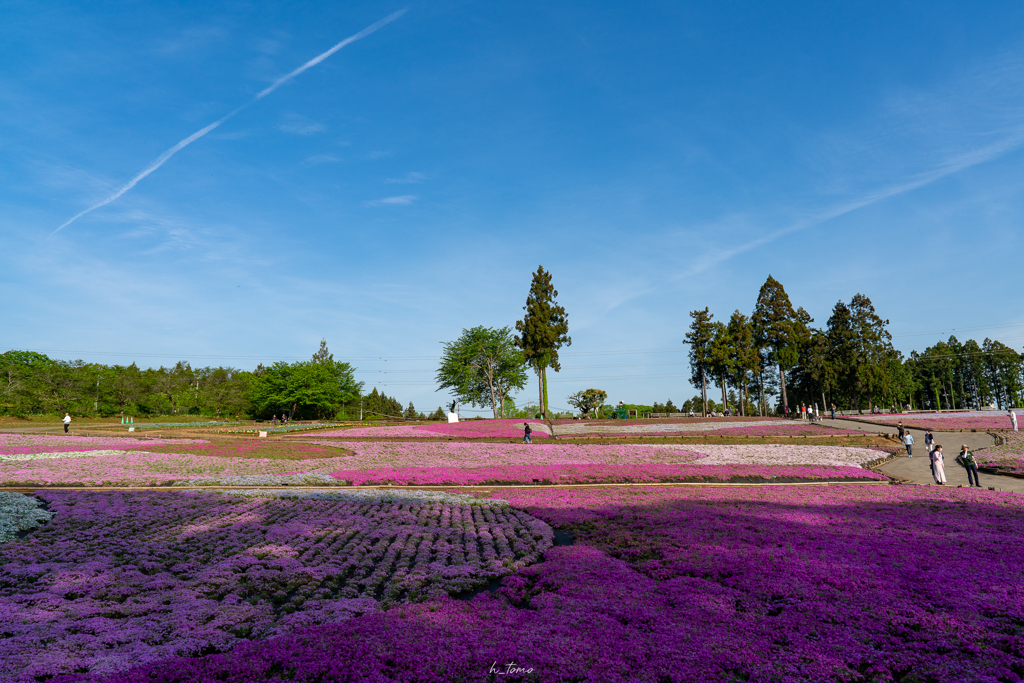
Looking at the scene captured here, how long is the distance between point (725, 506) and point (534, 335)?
5212cm

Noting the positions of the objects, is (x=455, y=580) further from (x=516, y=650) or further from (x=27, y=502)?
(x=27, y=502)

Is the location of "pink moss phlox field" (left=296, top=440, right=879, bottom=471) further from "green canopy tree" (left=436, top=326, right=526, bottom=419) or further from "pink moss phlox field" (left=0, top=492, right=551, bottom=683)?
"green canopy tree" (left=436, top=326, right=526, bottom=419)

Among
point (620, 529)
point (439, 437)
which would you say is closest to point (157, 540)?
point (620, 529)

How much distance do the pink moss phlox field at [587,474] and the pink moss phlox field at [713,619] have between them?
33.0 ft

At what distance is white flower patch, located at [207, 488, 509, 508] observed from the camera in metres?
18.0

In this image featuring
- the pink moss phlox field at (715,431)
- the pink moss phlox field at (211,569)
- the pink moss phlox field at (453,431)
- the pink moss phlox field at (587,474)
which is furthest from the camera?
the pink moss phlox field at (715,431)

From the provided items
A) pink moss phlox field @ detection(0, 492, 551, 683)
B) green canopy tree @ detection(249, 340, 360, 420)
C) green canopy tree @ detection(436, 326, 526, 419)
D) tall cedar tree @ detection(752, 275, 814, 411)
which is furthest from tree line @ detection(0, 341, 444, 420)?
pink moss phlox field @ detection(0, 492, 551, 683)

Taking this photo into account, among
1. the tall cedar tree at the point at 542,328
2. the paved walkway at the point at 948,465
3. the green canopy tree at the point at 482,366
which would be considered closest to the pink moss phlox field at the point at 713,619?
the paved walkway at the point at 948,465

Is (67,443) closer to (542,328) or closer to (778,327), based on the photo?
(542,328)

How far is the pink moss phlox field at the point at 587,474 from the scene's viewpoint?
74.7 feet

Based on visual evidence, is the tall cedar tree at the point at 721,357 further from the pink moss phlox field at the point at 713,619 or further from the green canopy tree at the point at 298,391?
the pink moss phlox field at the point at 713,619

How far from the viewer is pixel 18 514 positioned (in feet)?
46.5

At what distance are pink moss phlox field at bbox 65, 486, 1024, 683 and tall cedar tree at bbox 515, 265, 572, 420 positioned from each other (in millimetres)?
54075

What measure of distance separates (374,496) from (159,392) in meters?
96.4
